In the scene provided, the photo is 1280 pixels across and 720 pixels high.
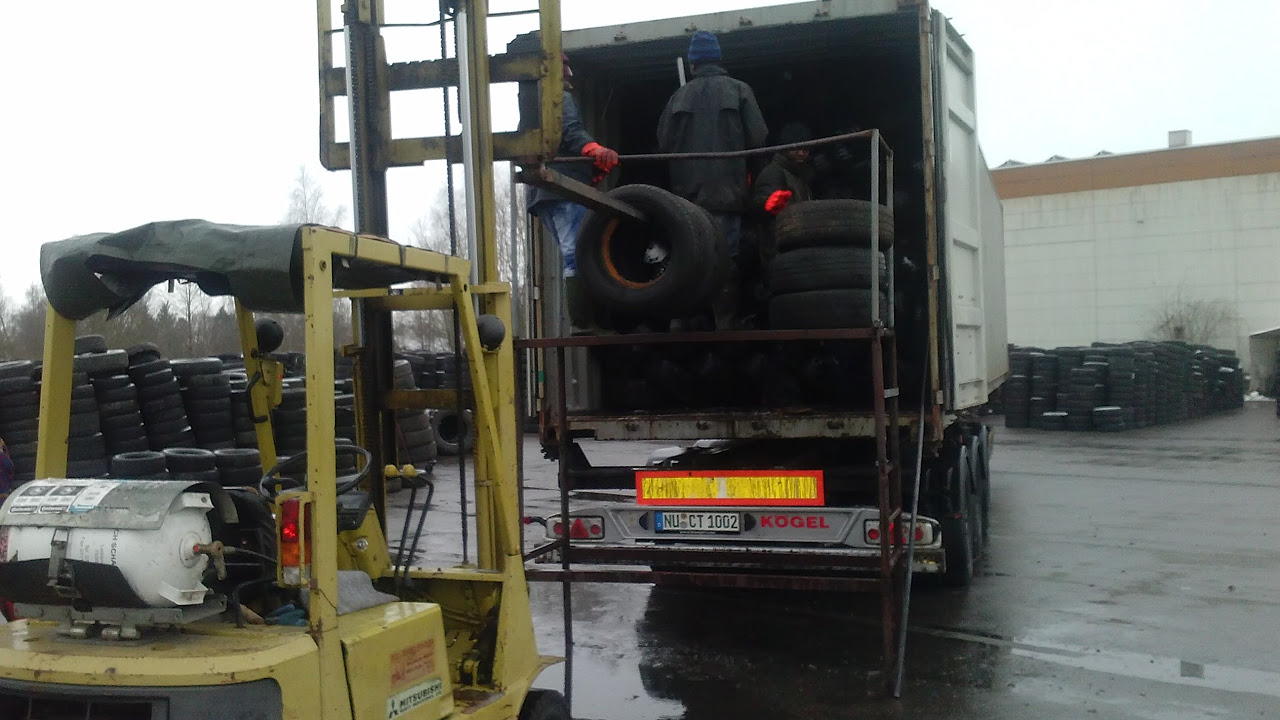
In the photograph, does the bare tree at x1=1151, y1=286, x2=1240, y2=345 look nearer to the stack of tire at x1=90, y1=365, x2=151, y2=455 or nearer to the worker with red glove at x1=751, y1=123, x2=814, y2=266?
the stack of tire at x1=90, y1=365, x2=151, y2=455

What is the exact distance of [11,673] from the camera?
2.96 meters

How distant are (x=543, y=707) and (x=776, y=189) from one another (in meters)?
3.75

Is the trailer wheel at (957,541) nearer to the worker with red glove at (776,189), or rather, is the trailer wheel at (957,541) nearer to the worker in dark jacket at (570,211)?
the worker with red glove at (776,189)

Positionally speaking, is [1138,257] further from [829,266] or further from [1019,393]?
[829,266]

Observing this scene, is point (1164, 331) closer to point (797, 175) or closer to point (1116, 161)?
point (1116, 161)

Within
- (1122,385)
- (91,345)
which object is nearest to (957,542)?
(91,345)

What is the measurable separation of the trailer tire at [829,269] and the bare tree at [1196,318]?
4185 centimetres

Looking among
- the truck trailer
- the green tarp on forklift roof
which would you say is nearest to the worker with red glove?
the truck trailer

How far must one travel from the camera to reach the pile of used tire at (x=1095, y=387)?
76.2ft

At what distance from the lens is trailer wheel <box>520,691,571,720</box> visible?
4.04 m

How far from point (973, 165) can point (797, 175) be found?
152 cm

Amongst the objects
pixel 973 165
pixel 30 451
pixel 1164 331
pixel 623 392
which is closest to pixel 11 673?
pixel 623 392

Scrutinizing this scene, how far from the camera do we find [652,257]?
Answer: 6.64 m

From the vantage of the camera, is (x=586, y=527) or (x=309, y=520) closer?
(x=309, y=520)
